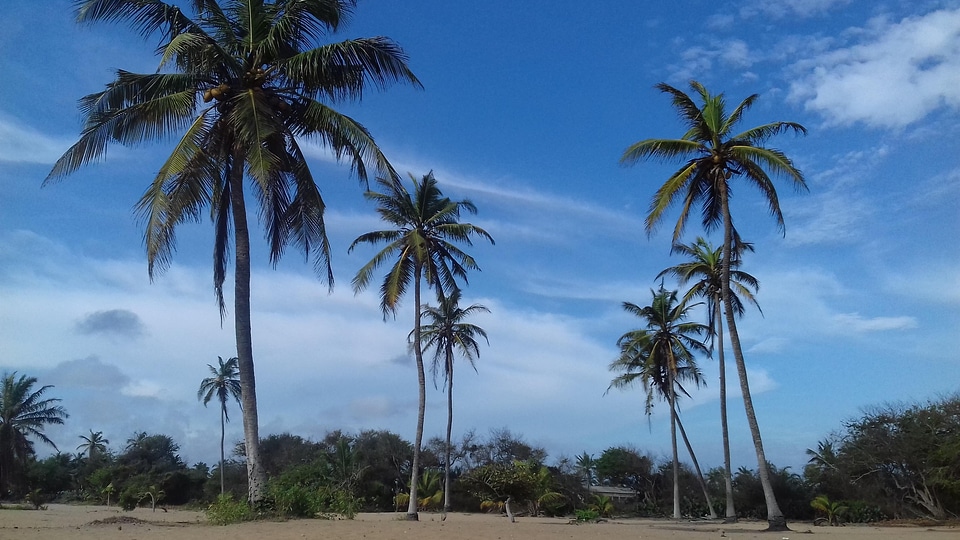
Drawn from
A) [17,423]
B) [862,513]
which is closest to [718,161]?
[862,513]

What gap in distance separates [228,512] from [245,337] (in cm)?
360

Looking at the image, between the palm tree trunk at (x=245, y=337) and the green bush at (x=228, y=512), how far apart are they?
31cm

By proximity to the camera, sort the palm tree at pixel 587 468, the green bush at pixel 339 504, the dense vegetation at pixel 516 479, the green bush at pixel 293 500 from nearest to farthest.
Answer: the green bush at pixel 293 500
the green bush at pixel 339 504
the dense vegetation at pixel 516 479
the palm tree at pixel 587 468

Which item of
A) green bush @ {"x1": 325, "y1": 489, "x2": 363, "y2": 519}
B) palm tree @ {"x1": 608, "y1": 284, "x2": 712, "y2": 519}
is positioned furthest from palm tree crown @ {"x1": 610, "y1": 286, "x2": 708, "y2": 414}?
green bush @ {"x1": 325, "y1": 489, "x2": 363, "y2": 519}

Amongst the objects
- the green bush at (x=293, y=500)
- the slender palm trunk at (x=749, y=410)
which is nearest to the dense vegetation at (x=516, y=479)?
the green bush at (x=293, y=500)

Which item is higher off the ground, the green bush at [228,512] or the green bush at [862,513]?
the green bush at [228,512]

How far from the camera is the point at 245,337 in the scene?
1471 centimetres

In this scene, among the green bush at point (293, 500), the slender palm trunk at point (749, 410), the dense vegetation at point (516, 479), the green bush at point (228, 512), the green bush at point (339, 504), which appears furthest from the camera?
the dense vegetation at point (516, 479)

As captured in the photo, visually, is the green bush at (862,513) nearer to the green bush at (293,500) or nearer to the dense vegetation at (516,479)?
the dense vegetation at (516,479)

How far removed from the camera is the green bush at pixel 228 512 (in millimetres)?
13695

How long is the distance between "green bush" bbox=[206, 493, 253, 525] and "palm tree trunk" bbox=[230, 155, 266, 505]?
0.31m

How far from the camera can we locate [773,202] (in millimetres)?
20219

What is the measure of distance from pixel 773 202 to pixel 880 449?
18958mm

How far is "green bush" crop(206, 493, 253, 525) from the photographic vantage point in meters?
13.7
